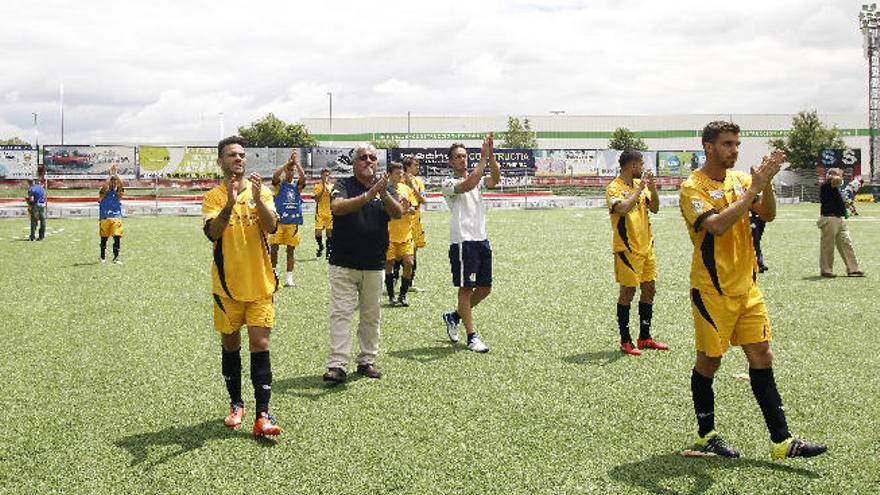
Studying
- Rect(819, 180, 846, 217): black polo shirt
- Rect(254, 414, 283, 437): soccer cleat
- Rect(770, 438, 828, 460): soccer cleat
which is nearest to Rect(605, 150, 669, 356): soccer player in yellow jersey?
Rect(770, 438, 828, 460): soccer cleat

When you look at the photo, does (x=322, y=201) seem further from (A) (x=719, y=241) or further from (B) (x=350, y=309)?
(A) (x=719, y=241)

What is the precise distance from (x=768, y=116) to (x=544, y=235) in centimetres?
9586

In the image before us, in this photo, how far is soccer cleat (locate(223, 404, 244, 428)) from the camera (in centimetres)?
565

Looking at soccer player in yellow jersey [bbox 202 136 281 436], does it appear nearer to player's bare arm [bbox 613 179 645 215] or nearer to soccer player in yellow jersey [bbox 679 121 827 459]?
soccer player in yellow jersey [bbox 679 121 827 459]

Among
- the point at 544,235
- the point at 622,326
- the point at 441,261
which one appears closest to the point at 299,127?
the point at 544,235

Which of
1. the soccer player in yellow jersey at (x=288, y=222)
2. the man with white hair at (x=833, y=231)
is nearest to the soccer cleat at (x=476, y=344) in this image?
the soccer player in yellow jersey at (x=288, y=222)

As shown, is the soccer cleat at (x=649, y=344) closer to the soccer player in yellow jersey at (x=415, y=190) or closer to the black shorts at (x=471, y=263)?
the black shorts at (x=471, y=263)

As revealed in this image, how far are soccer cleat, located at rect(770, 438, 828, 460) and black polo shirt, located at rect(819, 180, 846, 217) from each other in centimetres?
1144

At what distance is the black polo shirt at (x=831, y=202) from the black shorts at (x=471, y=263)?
A: 9.51 meters

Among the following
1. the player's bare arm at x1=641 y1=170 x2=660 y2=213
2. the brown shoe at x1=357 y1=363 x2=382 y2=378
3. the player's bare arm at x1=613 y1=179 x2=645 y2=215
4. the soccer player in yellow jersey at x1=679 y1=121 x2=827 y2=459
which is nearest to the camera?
the soccer player in yellow jersey at x1=679 y1=121 x2=827 y2=459

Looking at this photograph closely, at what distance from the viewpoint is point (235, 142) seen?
546 centimetres

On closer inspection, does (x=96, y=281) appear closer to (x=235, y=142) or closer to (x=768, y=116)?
(x=235, y=142)

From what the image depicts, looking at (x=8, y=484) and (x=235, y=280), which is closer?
(x=8, y=484)

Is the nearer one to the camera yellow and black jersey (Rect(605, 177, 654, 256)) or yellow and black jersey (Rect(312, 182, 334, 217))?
yellow and black jersey (Rect(605, 177, 654, 256))
